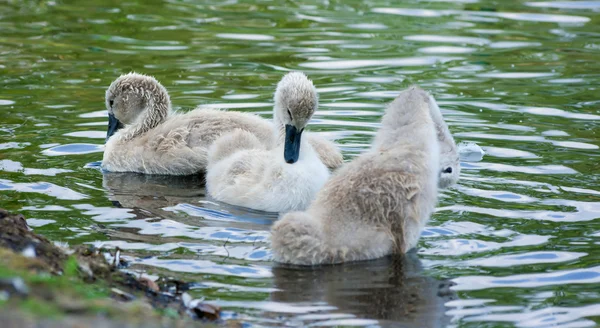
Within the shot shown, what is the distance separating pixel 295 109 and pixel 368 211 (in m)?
1.71

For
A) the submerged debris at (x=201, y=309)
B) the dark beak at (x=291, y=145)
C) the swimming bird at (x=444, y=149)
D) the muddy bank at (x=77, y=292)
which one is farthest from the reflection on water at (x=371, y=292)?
the dark beak at (x=291, y=145)

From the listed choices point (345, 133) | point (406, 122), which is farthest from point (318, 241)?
point (345, 133)

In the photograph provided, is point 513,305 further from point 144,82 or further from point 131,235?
point 144,82

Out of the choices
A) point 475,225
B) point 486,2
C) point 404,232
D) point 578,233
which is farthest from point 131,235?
point 486,2

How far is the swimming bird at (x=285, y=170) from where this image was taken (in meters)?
8.78

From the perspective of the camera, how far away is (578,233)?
794cm

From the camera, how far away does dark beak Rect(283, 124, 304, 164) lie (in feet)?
28.9

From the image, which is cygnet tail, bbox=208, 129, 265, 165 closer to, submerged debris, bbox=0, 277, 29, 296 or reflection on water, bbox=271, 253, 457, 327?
reflection on water, bbox=271, 253, 457, 327

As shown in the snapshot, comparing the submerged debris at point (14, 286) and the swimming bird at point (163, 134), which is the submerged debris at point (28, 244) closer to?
the submerged debris at point (14, 286)

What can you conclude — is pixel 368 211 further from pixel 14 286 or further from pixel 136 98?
pixel 136 98

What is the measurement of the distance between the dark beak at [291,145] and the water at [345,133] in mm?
544

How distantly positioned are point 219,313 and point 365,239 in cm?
142

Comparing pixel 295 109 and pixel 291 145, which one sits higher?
pixel 295 109

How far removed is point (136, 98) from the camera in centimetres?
1102
